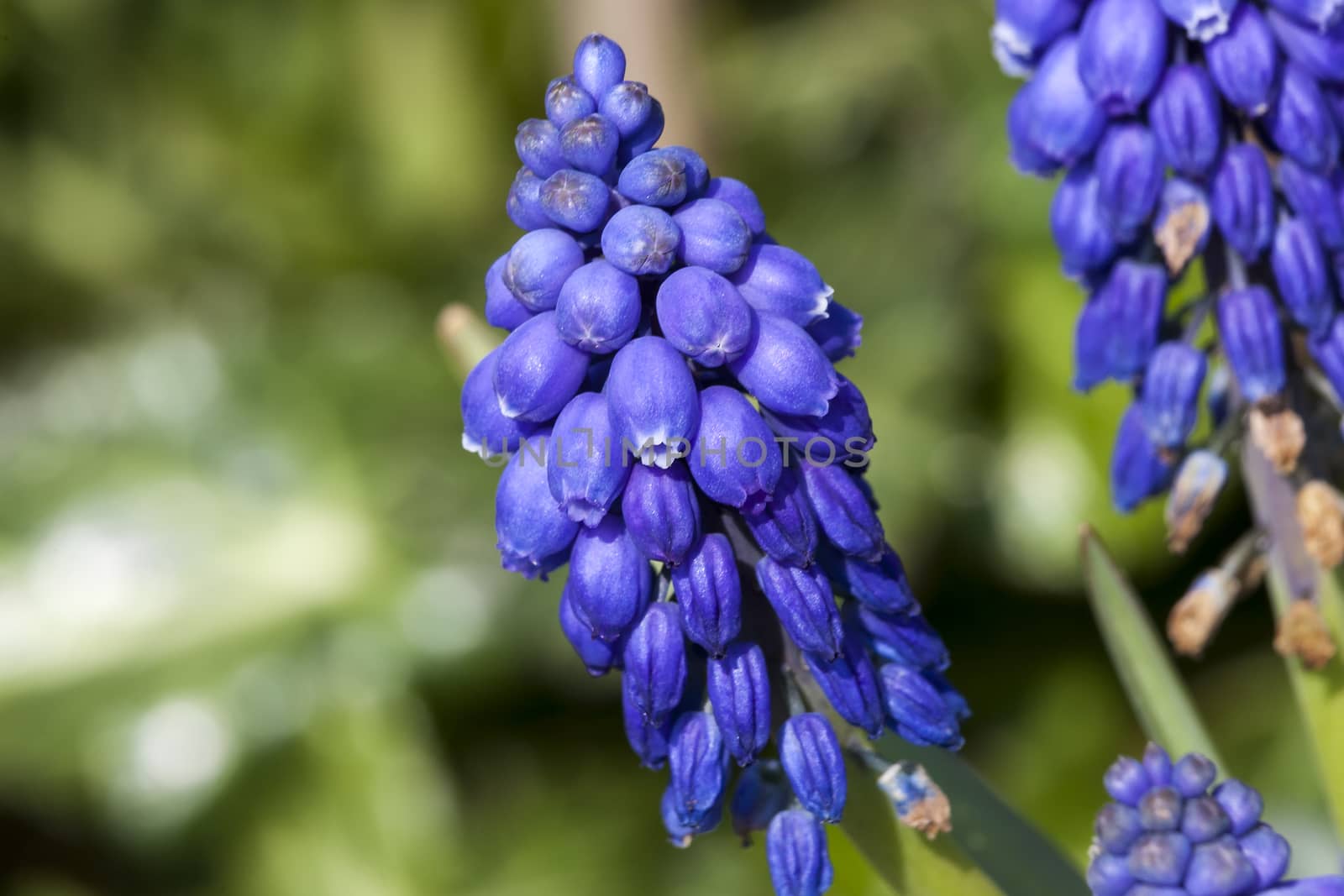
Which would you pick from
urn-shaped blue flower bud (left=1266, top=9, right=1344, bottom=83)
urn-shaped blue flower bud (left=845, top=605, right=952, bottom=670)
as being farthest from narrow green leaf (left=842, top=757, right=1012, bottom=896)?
urn-shaped blue flower bud (left=1266, top=9, right=1344, bottom=83)

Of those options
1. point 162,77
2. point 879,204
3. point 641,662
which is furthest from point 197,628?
point 641,662

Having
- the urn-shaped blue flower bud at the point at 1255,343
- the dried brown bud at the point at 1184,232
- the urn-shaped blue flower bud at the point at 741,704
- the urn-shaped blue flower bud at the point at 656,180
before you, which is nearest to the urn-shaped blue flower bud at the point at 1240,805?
the urn-shaped blue flower bud at the point at 741,704

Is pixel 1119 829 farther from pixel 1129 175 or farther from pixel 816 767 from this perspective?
pixel 1129 175

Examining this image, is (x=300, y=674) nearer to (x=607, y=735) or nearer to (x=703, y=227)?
(x=607, y=735)

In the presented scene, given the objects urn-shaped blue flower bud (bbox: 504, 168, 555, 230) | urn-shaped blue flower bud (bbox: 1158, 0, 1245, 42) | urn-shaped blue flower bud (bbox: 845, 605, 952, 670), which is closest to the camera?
urn-shaped blue flower bud (bbox: 504, 168, 555, 230)

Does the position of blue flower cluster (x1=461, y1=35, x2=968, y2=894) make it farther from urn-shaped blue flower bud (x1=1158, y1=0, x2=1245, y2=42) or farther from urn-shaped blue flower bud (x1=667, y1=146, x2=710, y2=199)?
urn-shaped blue flower bud (x1=1158, y1=0, x2=1245, y2=42)

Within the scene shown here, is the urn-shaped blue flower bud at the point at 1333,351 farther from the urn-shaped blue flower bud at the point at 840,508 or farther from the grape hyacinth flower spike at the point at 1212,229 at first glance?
the urn-shaped blue flower bud at the point at 840,508

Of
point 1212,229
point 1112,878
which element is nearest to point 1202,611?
point 1212,229
